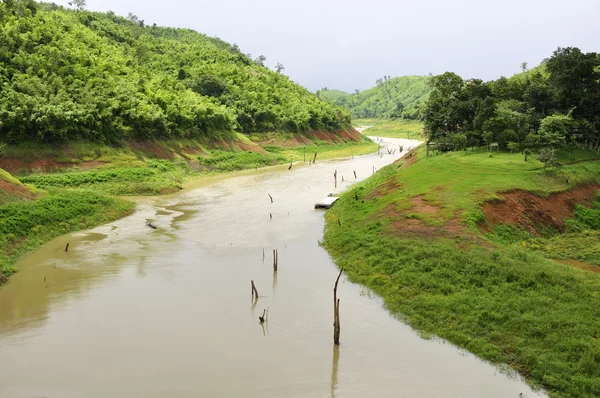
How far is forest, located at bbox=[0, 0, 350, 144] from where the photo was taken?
2064 inches

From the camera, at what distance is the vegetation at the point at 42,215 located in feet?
95.7

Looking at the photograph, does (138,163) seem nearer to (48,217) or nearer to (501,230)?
(48,217)

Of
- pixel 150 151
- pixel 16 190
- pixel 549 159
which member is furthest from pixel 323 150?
pixel 16 190

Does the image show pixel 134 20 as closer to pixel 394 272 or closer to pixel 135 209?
pixel 135 209

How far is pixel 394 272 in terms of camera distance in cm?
2475

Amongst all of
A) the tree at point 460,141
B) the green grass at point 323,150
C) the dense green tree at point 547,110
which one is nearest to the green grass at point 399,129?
the green grass at point 323,150

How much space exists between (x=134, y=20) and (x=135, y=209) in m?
131

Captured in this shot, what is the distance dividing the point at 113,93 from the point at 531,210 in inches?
1991

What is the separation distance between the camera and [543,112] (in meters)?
48.3

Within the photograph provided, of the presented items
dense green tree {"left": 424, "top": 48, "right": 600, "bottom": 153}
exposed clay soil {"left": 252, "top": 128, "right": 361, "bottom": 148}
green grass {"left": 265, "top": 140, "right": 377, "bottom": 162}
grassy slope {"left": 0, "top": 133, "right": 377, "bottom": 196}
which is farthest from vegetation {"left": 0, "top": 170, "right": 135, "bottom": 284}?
→ exposed clay soil {"left": 252, "top": 128, "right": 361, "bottom": 148}

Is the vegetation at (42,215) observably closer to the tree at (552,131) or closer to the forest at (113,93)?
the forest at (113,93)

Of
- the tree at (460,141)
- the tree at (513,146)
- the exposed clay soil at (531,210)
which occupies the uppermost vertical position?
the tree at (460,141)

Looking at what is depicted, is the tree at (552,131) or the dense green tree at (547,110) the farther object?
the dense green tree at (547,110)

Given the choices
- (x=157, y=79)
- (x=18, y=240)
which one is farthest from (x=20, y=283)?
(x=157, y=79)
